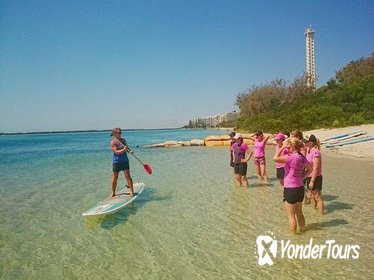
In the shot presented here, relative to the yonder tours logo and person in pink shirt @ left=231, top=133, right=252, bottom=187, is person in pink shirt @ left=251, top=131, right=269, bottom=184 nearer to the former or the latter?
person in pink shirt @ left=231, top=133, right=252, bottom=187

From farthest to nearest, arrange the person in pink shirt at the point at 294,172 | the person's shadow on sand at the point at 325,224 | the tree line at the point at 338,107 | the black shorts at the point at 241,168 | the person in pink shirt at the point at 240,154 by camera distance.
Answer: the tree line at the point at 338,107
the black shorts at the point at 241,168
the person in pink shirt at the point at 240,154
the person's shadow on sand at the point at 325,224
the person in pink shirt at the point at 294,172

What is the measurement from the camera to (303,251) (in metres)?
5.90

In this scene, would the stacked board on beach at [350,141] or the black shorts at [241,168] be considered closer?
the black shorts at [241,168]

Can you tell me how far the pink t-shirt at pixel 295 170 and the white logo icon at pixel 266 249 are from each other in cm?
121

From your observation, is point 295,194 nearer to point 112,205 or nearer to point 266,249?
point 266,249

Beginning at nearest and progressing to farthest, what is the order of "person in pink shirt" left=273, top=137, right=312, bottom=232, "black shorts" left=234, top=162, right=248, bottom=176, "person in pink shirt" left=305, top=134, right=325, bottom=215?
"person in pink shirt" left=273, top=137, right=312, bottom=232 → "person in pink shirt" left=305, top=134, right=325, bottom=215 → "black shorts" left=234, top=162, right=248, bottom=176

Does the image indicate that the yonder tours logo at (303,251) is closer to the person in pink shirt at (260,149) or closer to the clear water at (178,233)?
the clear water at (178,233)

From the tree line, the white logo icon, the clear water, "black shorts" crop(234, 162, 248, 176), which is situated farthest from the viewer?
the tree line

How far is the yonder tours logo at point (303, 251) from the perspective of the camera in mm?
5670

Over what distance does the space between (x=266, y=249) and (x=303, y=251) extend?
68cm

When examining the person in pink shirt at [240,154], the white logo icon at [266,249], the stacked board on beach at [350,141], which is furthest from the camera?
the stacked board on beach at [350,141]

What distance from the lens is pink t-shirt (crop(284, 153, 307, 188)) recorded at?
20.2 feet

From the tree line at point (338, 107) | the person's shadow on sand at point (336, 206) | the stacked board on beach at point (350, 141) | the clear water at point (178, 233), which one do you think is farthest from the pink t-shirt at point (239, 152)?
the tree line at point (338, 107)

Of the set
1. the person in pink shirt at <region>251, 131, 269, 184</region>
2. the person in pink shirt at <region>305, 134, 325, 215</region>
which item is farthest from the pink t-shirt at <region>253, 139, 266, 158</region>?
the person in pink shirt at <region>305, 134, 325, 215</region>
